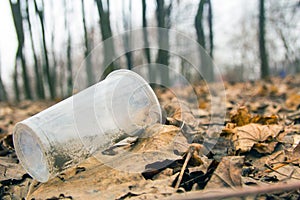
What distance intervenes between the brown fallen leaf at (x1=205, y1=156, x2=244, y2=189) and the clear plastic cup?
40cm

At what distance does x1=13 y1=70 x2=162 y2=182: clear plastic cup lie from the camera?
51.2 inches

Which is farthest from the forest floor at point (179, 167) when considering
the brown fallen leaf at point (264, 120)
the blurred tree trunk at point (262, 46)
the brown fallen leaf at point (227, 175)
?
the blurred tree trunk at point (262, 46)

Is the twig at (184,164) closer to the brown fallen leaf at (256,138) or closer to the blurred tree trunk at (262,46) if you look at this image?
the brown fallen leaf at (256,138)

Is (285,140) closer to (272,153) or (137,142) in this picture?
(272,153)

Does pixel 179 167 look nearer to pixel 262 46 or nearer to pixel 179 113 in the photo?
pixel 179 113

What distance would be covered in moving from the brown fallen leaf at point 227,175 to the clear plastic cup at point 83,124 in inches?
15.7

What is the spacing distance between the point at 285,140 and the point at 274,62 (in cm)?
2075

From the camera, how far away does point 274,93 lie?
432 centimetres

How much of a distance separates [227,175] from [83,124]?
1.87ft

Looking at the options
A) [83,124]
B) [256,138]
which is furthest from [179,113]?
[83,124]

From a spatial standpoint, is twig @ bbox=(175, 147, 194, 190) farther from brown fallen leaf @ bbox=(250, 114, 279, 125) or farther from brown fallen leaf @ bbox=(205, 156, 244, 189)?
brown fallen leaf @ bbox=(250, 114, 279, 125)

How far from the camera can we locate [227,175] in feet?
3.93

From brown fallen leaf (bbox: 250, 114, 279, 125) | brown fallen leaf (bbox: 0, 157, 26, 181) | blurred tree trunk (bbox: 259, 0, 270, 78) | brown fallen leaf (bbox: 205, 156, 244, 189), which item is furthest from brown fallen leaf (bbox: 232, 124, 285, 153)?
blurred tree trunk (bbox: 259, 0, 270, 78)

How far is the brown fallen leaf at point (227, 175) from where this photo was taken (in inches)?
46.3
